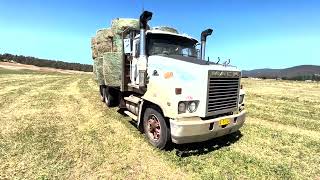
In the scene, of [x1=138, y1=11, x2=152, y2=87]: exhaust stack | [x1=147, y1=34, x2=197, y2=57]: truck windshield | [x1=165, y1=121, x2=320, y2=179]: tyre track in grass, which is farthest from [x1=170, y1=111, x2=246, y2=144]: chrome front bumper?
[x1=147, y1=34, x2=197, y2=57]: truck windshield

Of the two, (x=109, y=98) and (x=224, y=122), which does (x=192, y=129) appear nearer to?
(x=224, y=122)

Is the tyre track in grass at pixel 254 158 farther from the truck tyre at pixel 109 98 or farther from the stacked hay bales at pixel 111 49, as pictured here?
the truck tyre at pixel 109 98

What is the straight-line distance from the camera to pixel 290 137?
357 inches

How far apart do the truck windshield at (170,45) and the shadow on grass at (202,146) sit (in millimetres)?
2693

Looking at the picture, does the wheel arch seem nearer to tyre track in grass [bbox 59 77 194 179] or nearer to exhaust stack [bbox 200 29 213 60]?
tyre track in grass [bbox 59 77 194 179]

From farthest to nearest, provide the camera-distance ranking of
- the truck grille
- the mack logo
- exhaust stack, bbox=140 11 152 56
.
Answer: exhaust stack, bbox=140 11 152 56, the truck grille, the mack logo

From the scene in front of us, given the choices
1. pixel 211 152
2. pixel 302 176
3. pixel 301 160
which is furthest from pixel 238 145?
pixel 302 176

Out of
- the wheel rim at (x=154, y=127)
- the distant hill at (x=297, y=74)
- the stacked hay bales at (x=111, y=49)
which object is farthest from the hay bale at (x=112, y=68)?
the distant hill at (x=297, y=74)

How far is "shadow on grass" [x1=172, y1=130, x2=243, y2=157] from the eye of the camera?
23.8 feet

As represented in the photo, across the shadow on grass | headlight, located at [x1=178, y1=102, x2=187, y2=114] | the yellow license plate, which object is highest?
headlight, located at [x1=178, y1=102, x2=187, y2=114]

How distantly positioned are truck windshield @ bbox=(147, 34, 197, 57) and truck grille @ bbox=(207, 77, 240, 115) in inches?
83.5

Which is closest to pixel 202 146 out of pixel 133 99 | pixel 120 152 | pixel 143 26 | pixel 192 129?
pixel 192 129

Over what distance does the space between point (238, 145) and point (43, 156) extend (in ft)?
16.1

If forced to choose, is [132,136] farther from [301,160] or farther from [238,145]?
[301,160]
